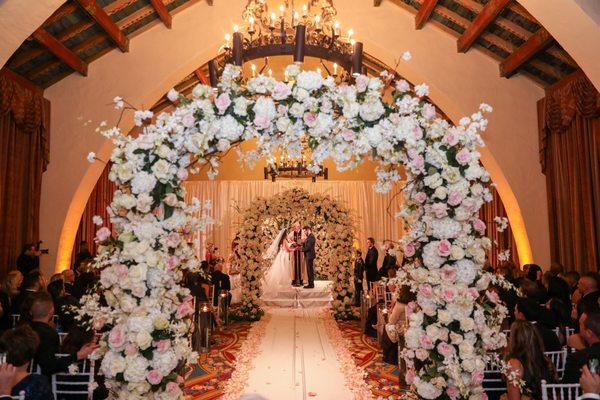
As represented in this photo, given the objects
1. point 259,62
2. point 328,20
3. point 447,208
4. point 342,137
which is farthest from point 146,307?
point 259,62

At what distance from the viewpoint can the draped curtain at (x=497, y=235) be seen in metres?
11.6

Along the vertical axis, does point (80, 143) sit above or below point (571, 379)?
above

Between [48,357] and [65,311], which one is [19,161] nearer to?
[65,311]

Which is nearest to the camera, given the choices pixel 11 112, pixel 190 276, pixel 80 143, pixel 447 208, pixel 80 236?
pixel 447 208

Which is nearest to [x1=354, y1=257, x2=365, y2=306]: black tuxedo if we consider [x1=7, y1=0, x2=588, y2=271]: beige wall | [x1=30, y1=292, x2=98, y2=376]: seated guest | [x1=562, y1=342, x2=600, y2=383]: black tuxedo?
[x1=7, y1=0, x2=588, y2=271]: beige wall

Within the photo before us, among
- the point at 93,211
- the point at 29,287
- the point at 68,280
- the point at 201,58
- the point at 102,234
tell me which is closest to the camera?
the point at 102,234

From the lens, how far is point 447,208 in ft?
12.0

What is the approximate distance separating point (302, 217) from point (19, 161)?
5.72 metres

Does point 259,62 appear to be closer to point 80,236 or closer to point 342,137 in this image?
point 80,236

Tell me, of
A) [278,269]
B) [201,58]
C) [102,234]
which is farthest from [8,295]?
[278,269]

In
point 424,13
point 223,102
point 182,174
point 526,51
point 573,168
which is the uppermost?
point 424,13

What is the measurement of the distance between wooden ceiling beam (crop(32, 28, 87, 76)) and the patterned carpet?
536cm

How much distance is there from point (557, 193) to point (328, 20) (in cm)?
599

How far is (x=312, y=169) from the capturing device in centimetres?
364
